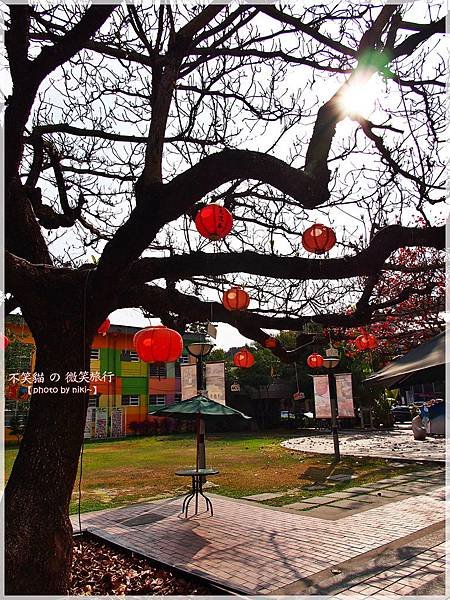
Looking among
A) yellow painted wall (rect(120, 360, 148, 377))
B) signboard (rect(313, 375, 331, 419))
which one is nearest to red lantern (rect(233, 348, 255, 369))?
signboard (rect(313, 375, 331, 419))

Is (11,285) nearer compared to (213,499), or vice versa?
(11,285)

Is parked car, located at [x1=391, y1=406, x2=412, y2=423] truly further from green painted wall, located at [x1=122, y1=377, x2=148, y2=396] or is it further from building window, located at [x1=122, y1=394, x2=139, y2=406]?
building window, located at [x1=122, y1=394, x2=139, y2=406]

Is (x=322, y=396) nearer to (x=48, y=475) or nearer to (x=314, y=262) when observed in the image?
(x=314, y=262)

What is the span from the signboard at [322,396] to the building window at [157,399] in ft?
64.8

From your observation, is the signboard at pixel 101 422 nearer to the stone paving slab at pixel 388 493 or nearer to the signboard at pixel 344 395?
the signboard at pixel 344 395

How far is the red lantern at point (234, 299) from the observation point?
6543 mm

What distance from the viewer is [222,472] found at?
13.0 meters

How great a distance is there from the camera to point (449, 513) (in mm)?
7469

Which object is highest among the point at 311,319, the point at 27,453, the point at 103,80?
the point at 103,80

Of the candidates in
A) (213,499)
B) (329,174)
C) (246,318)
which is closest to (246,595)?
(246,318)

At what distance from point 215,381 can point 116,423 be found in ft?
66.8

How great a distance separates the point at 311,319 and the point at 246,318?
3.09 ft

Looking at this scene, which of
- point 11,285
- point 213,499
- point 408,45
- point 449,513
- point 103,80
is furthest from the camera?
A: point 213,499

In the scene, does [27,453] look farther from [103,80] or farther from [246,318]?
[103,80]
